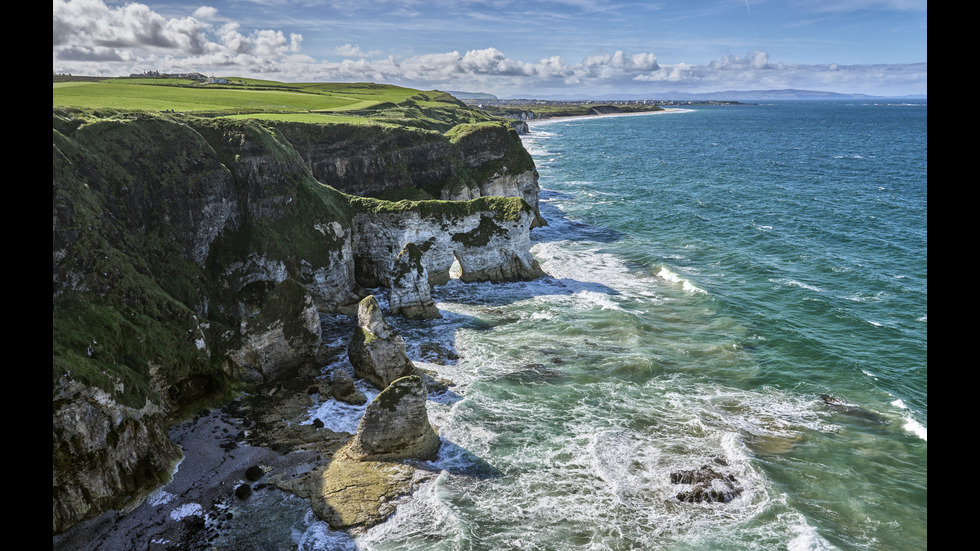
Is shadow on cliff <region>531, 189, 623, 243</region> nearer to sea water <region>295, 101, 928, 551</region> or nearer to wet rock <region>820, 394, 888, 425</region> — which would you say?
sea water <region>295, 101, 928, 551</region>

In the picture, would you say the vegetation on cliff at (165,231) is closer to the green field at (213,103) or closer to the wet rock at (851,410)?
the green field at (213,103)

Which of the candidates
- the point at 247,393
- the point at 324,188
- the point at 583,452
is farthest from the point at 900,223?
the point at 247,393

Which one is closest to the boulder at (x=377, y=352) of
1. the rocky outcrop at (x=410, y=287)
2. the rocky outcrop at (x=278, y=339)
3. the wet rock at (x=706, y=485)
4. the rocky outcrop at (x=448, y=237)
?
the rocky outcrop at (x=278, y=339)

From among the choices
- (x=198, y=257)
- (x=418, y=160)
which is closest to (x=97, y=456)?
(x=198, y=257)

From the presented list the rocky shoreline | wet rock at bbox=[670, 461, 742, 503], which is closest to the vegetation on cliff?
the rocky shoreline

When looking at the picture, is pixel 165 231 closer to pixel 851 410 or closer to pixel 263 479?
pixel 263 479

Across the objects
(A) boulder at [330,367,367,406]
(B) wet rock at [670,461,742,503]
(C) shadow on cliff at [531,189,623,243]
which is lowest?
(B) wet rock at [670,461,742,503]

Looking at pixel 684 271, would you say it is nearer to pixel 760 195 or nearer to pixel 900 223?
pixel 900 223
